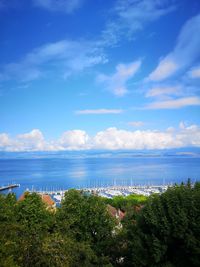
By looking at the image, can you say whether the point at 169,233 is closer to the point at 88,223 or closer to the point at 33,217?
the point at 88,223

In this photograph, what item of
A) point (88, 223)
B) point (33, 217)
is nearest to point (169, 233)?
point (88, 223)

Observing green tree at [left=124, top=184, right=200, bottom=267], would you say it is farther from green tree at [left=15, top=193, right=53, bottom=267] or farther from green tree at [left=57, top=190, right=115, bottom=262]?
green tree at [left=15, top=193, right=53, bottom=267]

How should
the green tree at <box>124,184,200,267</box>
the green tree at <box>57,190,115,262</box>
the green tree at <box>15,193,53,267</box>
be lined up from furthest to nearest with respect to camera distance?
the green tree at <box>57,190,115,262</box> → the green tree at <box>15,193,53,267</box> → the green tree at <box>124,184,200,267</box>

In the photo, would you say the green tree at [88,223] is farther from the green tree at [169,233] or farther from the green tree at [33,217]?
the green tree at [169,233]

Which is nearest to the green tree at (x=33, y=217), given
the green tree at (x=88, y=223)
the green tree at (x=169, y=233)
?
the green tree at (x=88, y=223)

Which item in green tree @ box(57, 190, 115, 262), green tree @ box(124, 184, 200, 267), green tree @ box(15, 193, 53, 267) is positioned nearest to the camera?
green tree @ box(124, 184, 200, 267)

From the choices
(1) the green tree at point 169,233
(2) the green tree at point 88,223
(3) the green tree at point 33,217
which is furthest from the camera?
(2) the green tree at point 88,223

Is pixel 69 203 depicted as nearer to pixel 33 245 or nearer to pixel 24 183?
pixel 33 245

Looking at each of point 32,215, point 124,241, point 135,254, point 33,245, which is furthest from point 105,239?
point 33,245

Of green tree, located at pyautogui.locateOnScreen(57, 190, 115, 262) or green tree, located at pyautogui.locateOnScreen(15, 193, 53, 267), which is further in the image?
green tree, located at pyautogui.locateOnScreen(57, 190, 115, 262)

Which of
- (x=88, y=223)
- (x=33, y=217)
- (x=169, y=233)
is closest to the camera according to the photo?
(x=169, y=233)

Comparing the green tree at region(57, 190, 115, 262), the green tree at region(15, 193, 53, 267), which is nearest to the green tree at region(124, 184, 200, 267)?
the green tree at region(57, 190, 115, 262)

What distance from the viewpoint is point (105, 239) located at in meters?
17.0

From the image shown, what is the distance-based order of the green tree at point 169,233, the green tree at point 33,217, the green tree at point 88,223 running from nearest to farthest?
1. the green tree at point 169,233
2. the green tree at point 33,217
3. the green tree at point 88,223
